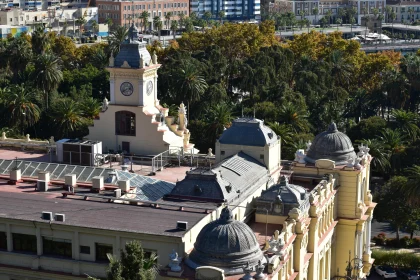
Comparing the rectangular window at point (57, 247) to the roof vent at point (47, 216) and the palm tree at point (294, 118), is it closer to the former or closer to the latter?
the roof vent at point (47, 216)

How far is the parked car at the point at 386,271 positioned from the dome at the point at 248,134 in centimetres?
2498

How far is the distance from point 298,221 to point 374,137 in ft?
203

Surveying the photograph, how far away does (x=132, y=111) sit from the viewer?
7912 centimetres

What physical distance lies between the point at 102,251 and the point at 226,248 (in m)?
8.95

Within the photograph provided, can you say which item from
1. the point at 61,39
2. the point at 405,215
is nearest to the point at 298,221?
the point at 405,215

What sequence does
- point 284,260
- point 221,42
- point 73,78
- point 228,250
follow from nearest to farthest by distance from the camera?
point 228,250 → point 284,260 → point 73,78 → point 221,42

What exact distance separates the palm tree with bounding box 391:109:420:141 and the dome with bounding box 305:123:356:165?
1828 inches

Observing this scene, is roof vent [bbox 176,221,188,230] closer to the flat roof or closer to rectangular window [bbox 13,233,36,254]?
the flat roof

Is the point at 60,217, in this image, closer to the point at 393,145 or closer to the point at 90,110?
the point at 90,110

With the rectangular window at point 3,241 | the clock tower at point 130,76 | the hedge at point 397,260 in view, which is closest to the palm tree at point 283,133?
the hedge at point 397,260

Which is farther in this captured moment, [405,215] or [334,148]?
[405,215]

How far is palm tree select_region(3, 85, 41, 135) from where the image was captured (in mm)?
116125

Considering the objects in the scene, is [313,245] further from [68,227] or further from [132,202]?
[68,227]

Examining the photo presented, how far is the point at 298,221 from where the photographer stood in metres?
59.9
